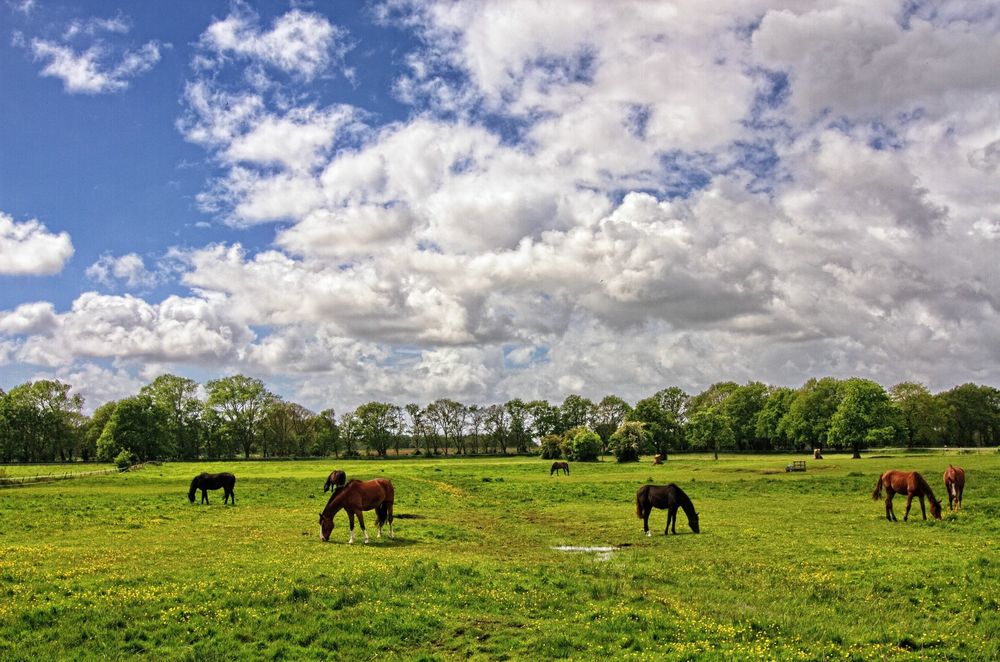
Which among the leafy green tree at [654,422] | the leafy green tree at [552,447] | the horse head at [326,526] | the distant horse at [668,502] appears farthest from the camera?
the leafy green tree at [654,422]

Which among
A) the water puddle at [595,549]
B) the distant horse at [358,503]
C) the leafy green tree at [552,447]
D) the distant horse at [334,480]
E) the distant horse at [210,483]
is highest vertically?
the distant horse at [358,503]

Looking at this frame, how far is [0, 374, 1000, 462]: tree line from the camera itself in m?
105

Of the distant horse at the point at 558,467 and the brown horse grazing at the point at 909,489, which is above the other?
the brown horse grazing at the point at 909,489

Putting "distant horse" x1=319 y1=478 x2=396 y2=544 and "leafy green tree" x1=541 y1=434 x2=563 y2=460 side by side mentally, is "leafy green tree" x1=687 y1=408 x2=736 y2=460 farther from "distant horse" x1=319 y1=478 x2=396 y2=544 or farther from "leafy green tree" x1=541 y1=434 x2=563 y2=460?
"distant horse" x1=319 y1=478 x2=396 y2=544

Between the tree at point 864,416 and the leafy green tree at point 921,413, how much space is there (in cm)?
3581

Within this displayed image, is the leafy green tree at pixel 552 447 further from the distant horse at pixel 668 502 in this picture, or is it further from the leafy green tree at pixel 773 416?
the distant horse at pixel 668 502

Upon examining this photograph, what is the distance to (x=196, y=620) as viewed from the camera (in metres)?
14.1

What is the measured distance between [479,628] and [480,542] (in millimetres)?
11979

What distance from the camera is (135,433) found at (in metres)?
111

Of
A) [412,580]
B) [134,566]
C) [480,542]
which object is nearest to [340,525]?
[480,542]

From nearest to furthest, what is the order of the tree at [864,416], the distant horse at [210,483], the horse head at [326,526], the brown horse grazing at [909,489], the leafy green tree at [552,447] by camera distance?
Result: 1. the horse head at [326,526]
2. the brown horse grazing at [909,489]
3. the distant horse at [210,483]
4. the tree at [864,416]
5. the leafy green tree at [552,447]

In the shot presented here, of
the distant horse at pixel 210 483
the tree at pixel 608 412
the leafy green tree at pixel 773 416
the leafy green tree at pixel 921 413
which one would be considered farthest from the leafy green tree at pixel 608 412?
the distant horse at pixel 210 483

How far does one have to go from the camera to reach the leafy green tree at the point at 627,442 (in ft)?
318

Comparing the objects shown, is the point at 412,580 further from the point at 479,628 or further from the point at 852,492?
the point at 852,492
